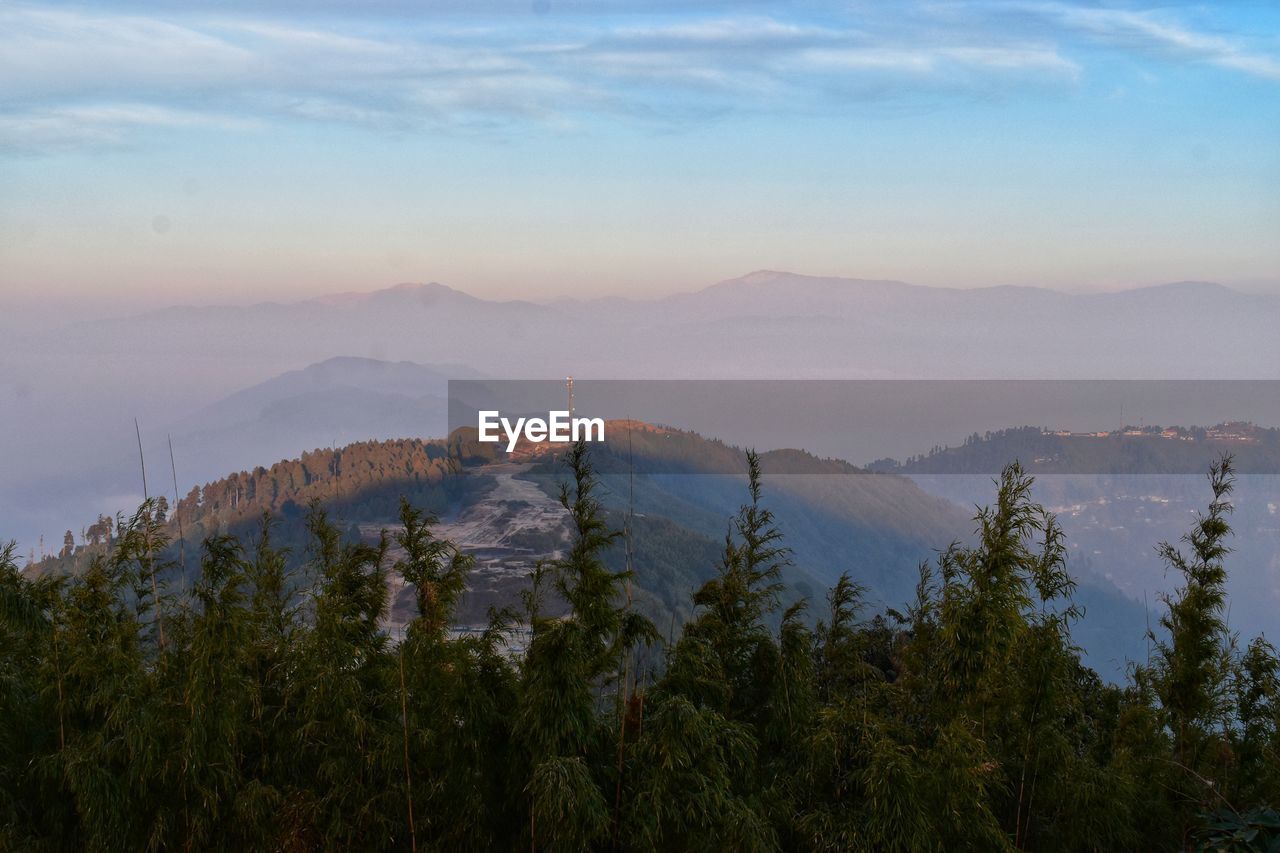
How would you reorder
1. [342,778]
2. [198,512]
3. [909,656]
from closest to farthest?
[342,778] → [909,656] → [198,512]

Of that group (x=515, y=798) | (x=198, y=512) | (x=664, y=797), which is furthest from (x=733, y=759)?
(x=198, y=512)

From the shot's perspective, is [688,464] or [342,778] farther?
[688,464]

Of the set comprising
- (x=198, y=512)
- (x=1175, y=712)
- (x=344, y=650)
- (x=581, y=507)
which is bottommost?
(x=198, y=512)

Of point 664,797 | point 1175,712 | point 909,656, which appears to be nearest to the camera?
point 664,797

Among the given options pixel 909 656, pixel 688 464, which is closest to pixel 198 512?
pixel 688 464

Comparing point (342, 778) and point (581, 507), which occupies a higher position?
point (581, 507)

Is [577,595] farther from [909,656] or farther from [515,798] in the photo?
[909,656]
